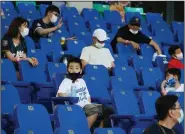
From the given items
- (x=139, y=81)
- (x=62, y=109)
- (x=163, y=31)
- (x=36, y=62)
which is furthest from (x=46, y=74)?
(x=163, y=31)

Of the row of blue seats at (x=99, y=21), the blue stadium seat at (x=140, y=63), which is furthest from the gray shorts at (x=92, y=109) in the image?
the row of blue seats at (x=99, y=21)

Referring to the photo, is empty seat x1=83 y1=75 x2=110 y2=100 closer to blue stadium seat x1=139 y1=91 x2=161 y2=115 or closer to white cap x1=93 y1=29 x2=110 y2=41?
blue stadium seat x1=139 y1=91 x2=161 y2=115

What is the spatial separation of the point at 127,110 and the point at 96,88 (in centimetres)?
85

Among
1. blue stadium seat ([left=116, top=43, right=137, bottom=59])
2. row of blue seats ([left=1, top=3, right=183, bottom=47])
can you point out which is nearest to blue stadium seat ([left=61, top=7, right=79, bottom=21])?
row of blue seats ([left=1, top=3, right=183, bottom=47])

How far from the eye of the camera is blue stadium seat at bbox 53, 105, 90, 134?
623 centimetres

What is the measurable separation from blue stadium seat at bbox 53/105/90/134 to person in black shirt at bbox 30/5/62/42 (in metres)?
3.78

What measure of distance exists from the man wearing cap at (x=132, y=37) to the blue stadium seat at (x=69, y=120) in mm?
4251

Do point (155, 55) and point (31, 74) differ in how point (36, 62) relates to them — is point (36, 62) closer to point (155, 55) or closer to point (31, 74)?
point (31, 74)

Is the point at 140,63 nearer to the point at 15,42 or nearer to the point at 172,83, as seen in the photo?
the point at 172,83

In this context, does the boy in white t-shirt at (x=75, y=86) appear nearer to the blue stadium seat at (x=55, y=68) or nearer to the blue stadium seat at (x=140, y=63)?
the blue stadium seat at (x=55, y=68)

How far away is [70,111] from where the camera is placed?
6.45 m

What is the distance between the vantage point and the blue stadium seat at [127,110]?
7.01m

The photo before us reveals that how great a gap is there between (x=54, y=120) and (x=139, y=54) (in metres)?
4.66

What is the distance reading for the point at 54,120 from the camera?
20.8ft
